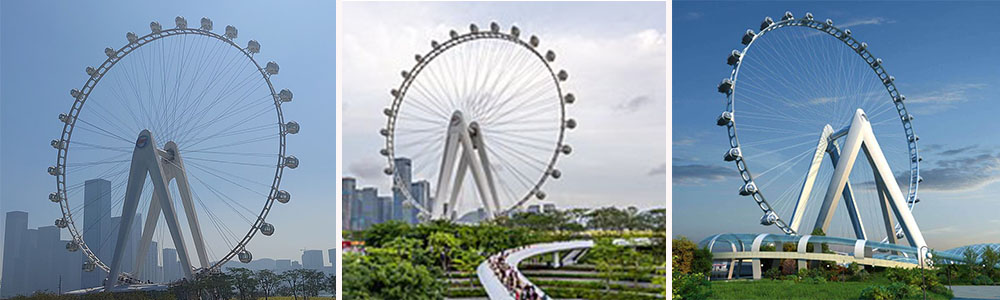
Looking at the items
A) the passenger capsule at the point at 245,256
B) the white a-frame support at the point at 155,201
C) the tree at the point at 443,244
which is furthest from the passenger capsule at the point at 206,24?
the tree at the point at 443,244

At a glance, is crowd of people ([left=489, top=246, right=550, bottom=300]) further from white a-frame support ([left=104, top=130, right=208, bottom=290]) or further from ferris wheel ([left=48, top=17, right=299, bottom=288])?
white a-frame support ([left=104, top=130, right=208, bottom=290])

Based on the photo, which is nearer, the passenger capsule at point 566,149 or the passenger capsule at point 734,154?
the passenger capsule at point 734,154

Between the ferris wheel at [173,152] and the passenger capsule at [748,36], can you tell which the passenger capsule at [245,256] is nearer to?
the ferris wheel at [173,152]

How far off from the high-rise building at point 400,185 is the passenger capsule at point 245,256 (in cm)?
234

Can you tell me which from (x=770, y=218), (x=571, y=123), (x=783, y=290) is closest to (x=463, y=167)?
(x=571, y=123)

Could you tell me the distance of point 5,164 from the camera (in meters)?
3.79

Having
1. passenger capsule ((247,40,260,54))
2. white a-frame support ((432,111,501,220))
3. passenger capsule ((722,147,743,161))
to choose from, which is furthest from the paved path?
passenger capsule ((247,40,260,54))

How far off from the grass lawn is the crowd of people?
2.10m

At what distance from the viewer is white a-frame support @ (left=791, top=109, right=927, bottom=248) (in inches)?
175

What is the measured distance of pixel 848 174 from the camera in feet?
14.8

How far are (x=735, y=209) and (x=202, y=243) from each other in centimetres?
320

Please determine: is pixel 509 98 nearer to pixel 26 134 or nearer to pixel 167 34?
pixel 167 34

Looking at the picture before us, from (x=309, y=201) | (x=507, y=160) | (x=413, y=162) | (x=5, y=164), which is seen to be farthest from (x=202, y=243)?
(x=507, y=160)

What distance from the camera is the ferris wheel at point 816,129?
4.45 metres
